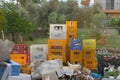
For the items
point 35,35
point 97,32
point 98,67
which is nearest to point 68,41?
point 98,67

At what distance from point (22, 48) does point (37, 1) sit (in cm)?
3215

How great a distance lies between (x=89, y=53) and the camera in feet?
31.3

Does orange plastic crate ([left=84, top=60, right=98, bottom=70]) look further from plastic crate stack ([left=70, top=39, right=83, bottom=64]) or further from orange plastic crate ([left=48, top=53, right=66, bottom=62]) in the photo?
orange plastic crate ([left=48, top=53, right=66, bottom=62])

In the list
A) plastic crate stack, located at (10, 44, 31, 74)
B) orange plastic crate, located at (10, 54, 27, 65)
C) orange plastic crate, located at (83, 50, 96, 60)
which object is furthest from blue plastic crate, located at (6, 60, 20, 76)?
orange plastic crate, located at (83, 50, 96, 60)

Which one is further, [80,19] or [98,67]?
[80,19]

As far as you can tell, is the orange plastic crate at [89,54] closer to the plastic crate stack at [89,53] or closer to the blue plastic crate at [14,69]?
the plastic crate stack at [89,53]

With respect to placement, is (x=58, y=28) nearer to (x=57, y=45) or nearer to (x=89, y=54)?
(x=57, y=45)

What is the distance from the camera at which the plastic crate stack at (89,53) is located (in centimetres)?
947

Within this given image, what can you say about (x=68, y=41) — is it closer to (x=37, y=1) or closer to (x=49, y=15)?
(x=49, y=15)

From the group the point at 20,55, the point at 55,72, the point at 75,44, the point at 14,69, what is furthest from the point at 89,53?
the point at 14,69

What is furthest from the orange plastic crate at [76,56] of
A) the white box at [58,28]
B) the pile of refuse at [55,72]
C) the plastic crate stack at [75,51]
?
the pile of refuse at [55,72]

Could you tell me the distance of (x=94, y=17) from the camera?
114 ft

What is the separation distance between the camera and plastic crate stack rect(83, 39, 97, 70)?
9.47m

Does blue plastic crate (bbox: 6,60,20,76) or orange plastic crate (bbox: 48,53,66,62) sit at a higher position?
blue plastic crate (bbox: 6,60,20,76)
